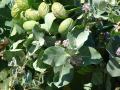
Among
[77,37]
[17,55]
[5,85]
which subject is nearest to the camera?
[77,37]

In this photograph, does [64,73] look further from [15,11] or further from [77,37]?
[15,11]

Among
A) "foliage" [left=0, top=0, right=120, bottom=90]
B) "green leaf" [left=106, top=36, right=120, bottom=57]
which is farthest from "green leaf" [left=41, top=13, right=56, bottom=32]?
"green leaf" [left=106, top=36, right=120, bottom=57]

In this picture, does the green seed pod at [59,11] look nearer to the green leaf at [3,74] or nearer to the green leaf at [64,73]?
the green leaf at [64,73]

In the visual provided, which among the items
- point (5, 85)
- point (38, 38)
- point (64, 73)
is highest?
point (38, 38)

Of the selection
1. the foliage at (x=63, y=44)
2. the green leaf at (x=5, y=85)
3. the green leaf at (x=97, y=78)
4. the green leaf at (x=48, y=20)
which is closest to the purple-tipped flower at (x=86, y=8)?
the foliage at (x=63, y=44)

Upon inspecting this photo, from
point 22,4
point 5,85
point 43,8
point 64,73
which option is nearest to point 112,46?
point 64,73

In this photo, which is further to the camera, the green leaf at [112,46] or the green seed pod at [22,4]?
the green seed pod at [22,4]
